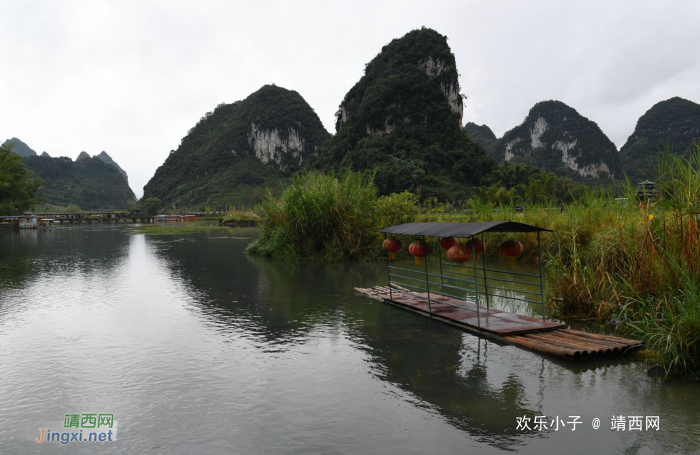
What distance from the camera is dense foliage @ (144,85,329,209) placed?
10888 cm

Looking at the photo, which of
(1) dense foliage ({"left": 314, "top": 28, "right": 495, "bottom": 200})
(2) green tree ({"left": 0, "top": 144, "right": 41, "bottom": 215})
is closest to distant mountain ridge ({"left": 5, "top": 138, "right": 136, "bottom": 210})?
(2) green tree ({"left": 0, "top": 144, "right": 41, "bottom": 215})

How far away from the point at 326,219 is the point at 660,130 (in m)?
116

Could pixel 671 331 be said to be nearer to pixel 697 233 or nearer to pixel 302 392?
pixel 697 233

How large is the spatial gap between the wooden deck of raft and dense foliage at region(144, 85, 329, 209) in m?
94.2

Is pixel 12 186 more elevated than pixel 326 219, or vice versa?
pixel 12 186

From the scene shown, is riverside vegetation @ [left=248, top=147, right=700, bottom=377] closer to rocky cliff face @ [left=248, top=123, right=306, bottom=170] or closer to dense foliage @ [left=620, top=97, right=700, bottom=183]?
dense foliage @ [left=620, top=97, right=700, bottom=183]

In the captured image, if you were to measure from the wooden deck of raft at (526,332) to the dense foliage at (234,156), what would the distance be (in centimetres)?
9421

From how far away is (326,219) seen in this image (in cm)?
1811

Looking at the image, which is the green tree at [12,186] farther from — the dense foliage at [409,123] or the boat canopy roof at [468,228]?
the boat canopy roof at [468,228]

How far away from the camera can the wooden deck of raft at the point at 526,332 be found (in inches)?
249

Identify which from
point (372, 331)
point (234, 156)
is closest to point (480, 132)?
point (234, 156)

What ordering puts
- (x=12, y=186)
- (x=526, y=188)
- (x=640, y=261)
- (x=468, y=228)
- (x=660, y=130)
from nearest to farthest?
(x=640, y=261), (x=468, y=228), (x=526, y=188), (x=12, y=186), (x=660, y=130)

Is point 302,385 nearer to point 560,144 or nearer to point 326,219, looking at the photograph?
point 326,219

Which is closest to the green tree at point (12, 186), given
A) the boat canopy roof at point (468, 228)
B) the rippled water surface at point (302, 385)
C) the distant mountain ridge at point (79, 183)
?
the rippled water surface at point (302, 385)
